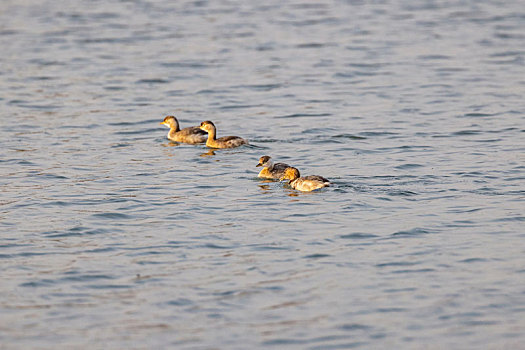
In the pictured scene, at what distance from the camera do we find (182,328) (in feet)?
34.4

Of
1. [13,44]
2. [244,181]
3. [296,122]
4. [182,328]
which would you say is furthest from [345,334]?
[13,44]

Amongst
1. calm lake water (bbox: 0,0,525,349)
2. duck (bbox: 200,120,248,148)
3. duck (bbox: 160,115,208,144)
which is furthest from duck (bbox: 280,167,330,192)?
duck (bbox: 160,115,208,144)

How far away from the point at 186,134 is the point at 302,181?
569cm

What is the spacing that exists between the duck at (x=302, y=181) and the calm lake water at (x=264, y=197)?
215 millimetres

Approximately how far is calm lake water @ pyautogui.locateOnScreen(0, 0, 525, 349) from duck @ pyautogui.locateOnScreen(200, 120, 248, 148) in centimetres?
45

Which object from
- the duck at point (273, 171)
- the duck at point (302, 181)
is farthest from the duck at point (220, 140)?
the duck at point (302, 181)

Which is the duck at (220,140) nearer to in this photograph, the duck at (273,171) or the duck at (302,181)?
the duck at (273,171)

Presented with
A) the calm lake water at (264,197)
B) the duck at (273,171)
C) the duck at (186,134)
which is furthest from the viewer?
the duck at (186,134)

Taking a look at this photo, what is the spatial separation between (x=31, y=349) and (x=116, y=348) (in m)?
0.93

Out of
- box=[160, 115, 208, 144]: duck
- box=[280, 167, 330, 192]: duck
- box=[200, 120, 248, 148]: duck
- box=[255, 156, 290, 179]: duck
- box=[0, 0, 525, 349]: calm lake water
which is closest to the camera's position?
box=[0, 0, 525, 349]: calm lake water

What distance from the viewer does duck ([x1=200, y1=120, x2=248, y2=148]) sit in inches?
791

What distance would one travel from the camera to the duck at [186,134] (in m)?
21.3

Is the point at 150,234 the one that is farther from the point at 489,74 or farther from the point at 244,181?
the point at 489,74

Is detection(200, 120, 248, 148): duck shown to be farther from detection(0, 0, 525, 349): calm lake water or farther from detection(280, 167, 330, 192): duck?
detection(280, 167, 330, 192): duck
